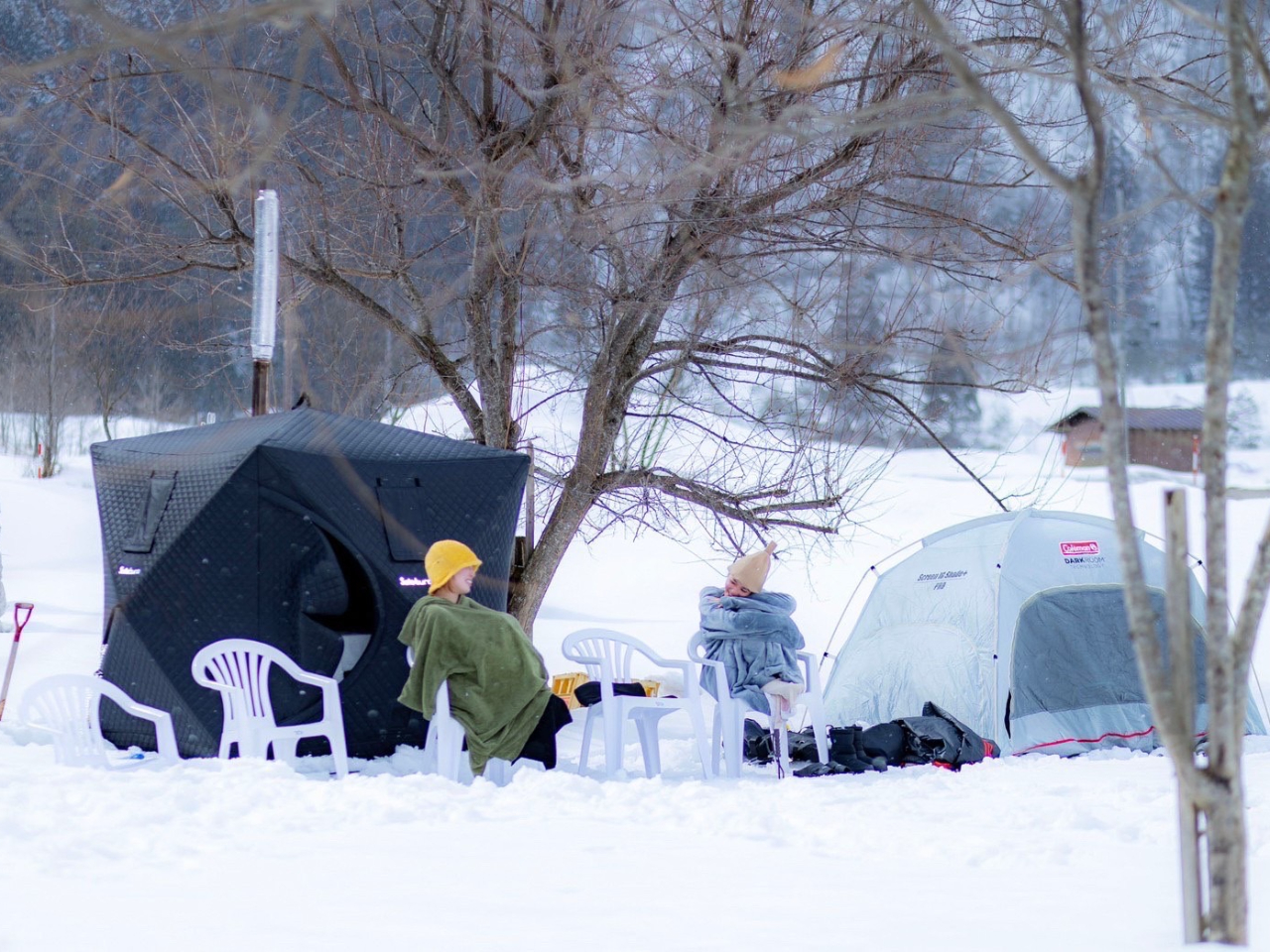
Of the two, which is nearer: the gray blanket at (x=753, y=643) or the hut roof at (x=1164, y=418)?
the gray blanket at (x=753, y=643)

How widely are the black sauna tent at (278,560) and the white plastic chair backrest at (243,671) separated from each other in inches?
21.7

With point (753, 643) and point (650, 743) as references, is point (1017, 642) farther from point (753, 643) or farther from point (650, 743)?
point (650, 743)

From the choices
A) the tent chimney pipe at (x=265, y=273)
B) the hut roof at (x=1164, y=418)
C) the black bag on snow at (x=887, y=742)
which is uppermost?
the hut roof at (x=1164, y=418)

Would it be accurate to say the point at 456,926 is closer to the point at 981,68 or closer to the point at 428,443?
the point at 428,443

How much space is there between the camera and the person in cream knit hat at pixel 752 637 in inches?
242

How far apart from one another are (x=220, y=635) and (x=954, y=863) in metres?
3.78

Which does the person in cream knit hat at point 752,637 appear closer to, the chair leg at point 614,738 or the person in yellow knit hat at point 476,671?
the chair leg at point 614,738

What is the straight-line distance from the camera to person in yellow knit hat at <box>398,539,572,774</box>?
5.04m

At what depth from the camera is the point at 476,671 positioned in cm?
511

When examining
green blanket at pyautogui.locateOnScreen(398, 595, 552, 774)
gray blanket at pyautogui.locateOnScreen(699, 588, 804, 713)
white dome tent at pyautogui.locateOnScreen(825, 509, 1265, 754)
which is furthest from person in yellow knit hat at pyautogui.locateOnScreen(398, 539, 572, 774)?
white dome tent at pyautogui.locateOnScreen(825, 509, 1265, 754)

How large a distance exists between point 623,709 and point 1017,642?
2.74 meters

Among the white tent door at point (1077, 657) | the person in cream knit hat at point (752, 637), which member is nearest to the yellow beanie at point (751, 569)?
the person in cream knit hat at point (752, 637)

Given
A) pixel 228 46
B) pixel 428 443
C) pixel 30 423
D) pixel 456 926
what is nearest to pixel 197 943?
pixel 456 926

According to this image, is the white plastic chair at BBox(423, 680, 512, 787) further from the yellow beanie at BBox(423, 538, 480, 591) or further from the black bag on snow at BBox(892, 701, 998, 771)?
the black bag on snow at BBox(892, 701, 998, 771)
